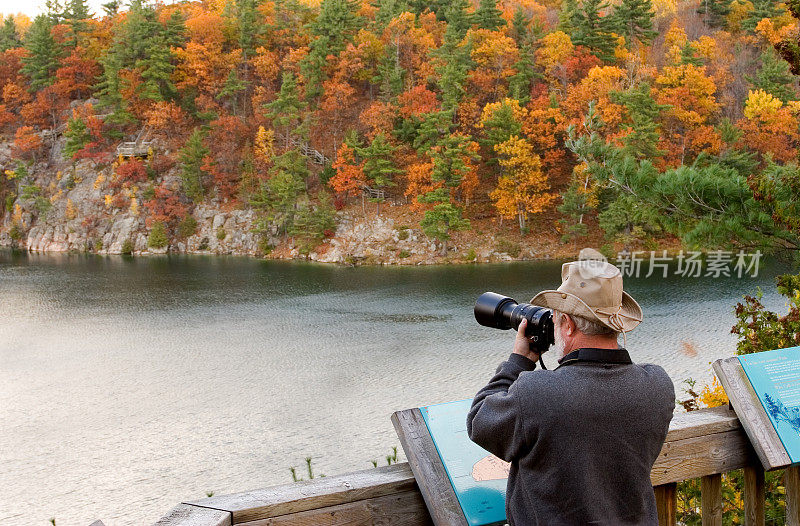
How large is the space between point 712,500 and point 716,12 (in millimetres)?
36047

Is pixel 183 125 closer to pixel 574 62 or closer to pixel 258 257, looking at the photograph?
pixel 258 257

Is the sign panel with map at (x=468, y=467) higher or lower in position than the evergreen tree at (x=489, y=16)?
lower

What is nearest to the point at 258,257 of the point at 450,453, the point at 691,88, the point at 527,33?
the point at 527,33

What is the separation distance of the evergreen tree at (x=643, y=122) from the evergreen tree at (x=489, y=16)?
30.0ft

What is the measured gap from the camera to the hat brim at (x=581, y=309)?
139 centimetres

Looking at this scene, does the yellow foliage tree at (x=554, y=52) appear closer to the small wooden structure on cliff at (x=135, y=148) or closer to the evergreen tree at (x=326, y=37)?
the evergreen tree at (x=326, y=37)

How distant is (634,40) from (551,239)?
31.2ft

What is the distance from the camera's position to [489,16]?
26.9 m

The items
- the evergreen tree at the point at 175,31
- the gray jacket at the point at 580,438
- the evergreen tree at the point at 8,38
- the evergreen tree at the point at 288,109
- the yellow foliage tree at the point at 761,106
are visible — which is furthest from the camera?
the evergreen tree at the point at 8,38

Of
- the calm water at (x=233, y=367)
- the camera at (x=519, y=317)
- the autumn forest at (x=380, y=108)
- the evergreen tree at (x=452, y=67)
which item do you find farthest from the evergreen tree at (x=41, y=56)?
the camera at (x=519, y=317)

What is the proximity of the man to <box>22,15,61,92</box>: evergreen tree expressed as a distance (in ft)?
119

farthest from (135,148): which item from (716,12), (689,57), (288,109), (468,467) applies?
(468,467)

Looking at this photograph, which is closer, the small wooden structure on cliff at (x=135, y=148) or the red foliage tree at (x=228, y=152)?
the red foliage tree at (x=228, y=152)

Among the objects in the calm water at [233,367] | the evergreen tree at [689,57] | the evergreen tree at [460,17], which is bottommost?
the calm water at [233,367]
